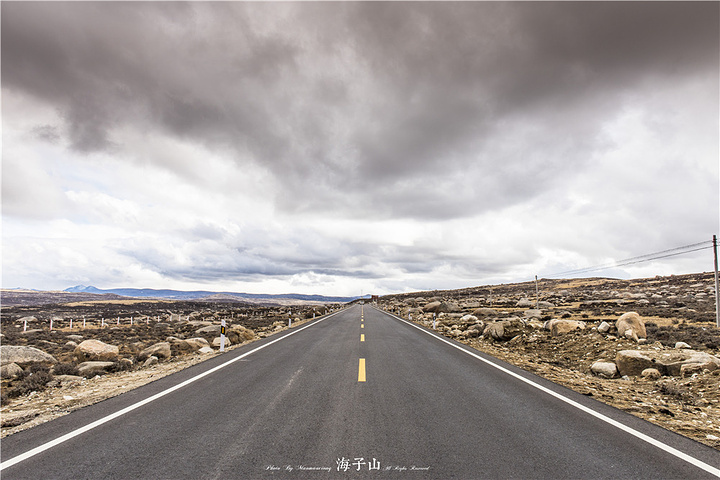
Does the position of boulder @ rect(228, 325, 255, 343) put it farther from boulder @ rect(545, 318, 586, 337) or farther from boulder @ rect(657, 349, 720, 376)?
boulder @ rect(657, 349, 720, 376)

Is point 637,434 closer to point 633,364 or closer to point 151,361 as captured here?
point 633,364

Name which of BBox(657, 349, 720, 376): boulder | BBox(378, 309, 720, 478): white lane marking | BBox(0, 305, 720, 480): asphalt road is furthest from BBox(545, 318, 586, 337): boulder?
BBox(0, 305, 720, 480): asphalt road

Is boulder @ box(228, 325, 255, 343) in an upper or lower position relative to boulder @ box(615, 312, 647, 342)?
lower

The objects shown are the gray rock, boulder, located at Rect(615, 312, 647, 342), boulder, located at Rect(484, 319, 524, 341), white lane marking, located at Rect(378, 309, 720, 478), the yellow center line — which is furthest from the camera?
boulder, located at Rect(484, 319, 524, 341)

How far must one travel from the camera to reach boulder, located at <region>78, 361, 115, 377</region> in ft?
34.3

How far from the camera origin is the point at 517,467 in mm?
3807

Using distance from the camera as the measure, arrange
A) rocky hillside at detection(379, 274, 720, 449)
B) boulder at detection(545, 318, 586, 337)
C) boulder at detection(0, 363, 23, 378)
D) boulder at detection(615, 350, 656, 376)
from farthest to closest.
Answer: boulder at detection(545, 318, 586, 337), boulder at detection(0, 363, 23, 378), boulder at detection(615, 350, 656, 376), rocky hillside at detection(379, 274, 720, 449)

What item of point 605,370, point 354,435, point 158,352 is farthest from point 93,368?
point 605,370

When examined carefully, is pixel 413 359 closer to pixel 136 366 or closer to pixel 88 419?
pixel 88 419

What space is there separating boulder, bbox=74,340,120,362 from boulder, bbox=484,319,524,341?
1713 centimetres

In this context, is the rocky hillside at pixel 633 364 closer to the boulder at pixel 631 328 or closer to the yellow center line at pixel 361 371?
the boulder at pixel 631 328

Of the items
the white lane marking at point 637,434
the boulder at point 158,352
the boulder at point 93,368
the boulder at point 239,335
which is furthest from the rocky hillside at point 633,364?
the boulder at point 93,368

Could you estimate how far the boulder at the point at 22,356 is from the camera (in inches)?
448

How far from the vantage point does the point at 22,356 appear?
1169cm
